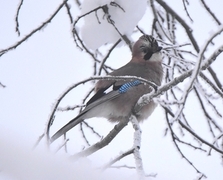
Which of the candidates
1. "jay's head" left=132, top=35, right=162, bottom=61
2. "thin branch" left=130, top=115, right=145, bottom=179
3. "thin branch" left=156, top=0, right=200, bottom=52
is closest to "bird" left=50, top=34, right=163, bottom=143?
"jay's head" left=132, top=35, right=162, bottom=61

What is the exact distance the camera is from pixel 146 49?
4477 millimetres

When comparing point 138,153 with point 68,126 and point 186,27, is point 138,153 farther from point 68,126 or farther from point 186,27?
point 186,27

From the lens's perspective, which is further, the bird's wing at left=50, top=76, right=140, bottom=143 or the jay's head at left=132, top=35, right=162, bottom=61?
the jay's head at left=132, top=35, right=162, bottom=61

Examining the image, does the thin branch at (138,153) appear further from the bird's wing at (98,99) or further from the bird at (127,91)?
the bird at (127,91)

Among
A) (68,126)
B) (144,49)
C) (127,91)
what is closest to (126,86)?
(127,91)

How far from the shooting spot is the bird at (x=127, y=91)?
3822 mm

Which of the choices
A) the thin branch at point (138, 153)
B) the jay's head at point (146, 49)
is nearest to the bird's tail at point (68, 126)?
the thin branch at point (138, 153)

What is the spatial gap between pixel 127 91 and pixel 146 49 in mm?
688

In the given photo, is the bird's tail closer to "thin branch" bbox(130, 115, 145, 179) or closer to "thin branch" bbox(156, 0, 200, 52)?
"thin branch" bbox(130, 115, 145, 179)

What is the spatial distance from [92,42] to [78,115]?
2.17 feet

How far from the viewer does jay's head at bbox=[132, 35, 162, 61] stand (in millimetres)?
4312

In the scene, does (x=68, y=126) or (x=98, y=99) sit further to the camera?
(x=98, y=99)

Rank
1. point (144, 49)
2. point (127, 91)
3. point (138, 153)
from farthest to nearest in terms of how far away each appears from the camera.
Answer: point (144, 49), point (127, 91), point (138, 153)

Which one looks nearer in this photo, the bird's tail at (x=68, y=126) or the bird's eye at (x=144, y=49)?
the bird's tail at (x=68, y=126)
